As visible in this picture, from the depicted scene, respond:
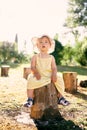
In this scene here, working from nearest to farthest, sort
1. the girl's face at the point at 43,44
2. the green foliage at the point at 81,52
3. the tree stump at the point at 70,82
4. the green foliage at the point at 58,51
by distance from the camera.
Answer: the girl's face at the point at 43,44
the tree stump at the point at 70,82
the green foliage at the point at 81,52
the green foliage at the point at 58,51

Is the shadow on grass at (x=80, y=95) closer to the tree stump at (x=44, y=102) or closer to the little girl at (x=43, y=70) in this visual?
the tree stump at (x=44, y=102)

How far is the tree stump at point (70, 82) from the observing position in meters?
11.3

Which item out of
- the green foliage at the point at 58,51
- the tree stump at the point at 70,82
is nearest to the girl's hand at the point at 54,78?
the tree stump at the point at 70,82

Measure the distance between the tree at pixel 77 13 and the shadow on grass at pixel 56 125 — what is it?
103 feet

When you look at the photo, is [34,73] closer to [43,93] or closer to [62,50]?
[43,93]

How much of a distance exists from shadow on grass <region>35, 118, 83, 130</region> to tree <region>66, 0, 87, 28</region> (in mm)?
31277

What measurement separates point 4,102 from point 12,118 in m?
1.81

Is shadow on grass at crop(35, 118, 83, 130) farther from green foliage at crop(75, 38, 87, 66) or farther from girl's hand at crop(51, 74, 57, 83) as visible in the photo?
green foliage at crop(75, 38, 87, 66)

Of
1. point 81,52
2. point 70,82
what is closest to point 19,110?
point 70,82

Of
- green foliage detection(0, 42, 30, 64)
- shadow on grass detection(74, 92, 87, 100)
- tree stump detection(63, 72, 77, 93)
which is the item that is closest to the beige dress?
shadow on grass detection(74, 92, 87, 100)

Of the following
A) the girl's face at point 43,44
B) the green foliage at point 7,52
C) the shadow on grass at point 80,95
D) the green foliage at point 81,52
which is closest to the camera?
the girl's face at point 43,44

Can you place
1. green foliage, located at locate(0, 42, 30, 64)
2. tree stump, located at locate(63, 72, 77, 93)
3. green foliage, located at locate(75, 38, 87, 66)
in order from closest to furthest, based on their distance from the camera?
tree stump, located at locate(63, 72, 77, 93), green foliage, located at locate(75, 38, 87, 66), green foliage, located at locate(0, 42, 30, 64)

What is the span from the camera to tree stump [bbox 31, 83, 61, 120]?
262 inches

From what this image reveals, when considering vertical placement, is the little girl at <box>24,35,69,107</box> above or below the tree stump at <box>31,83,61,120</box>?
above
